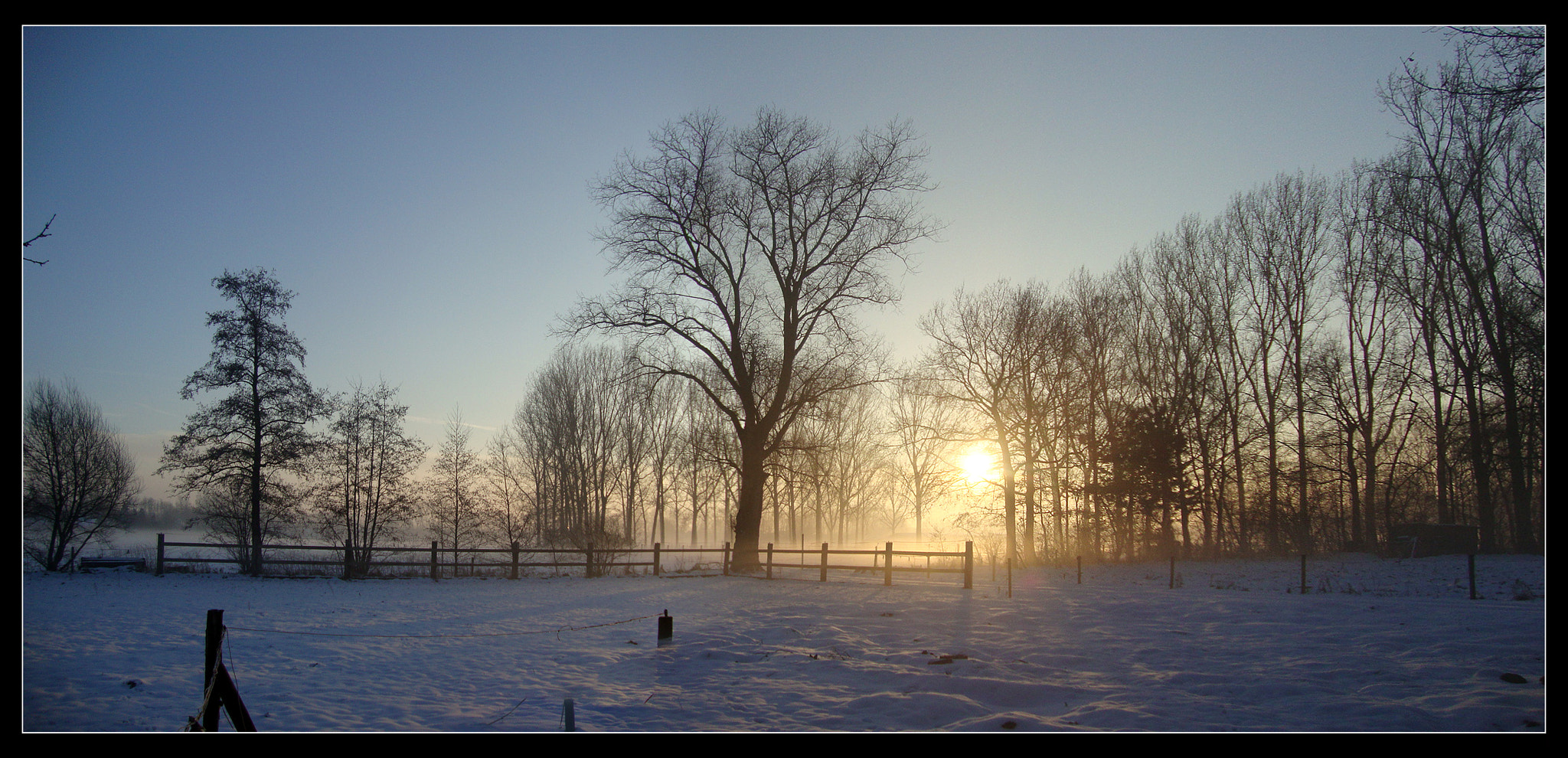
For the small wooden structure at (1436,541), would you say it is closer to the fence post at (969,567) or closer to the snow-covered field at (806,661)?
the snow-covered field at (806,661)

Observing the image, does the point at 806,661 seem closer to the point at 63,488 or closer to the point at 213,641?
the point at 213,641

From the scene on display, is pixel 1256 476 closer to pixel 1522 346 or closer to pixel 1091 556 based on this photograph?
pixel 1091 556

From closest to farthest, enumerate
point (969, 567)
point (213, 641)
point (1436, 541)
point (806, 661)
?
point (213, 641)
point (806, 661)
point (969, 567)
point (1436, 541)

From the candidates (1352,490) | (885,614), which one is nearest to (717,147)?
(885,614)

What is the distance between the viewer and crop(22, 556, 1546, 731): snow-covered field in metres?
6.25

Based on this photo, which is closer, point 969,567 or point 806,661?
point 806,661

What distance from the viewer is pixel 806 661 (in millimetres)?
8891

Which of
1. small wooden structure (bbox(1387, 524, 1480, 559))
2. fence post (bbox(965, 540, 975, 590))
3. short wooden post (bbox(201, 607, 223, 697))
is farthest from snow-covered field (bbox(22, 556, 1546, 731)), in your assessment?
small wooden structure (bbox(1387, 524, 1480, 559))

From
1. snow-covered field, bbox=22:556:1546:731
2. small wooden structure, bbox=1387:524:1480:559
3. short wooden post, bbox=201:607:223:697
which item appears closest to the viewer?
short wooden post, bbox=201:607:223:697

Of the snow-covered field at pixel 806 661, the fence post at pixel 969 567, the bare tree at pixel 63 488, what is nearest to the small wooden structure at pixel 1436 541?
the snow-covered field at pixel 806 661

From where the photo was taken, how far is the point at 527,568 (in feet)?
80.1

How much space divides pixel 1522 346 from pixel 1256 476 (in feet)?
33.1

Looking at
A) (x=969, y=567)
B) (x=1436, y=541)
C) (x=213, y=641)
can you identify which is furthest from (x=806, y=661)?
(x=1436, y=541)

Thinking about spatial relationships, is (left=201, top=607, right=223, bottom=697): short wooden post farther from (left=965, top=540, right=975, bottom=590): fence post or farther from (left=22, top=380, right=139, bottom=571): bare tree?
(left=22, top=380, right=139, bottom=571): bare tree
